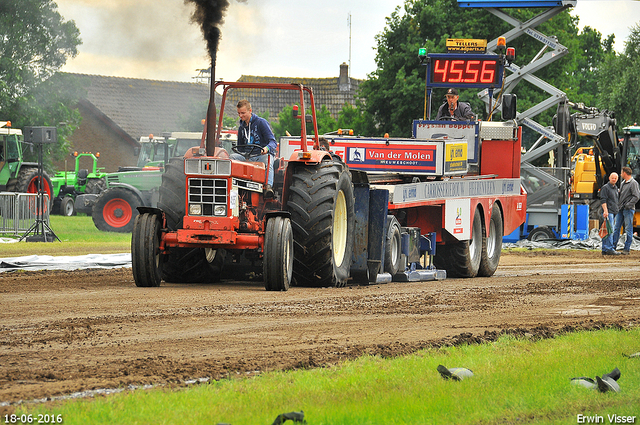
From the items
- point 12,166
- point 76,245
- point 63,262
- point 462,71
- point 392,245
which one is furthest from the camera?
point 12,166

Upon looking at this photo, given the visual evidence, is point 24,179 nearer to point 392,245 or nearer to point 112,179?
point 112,179

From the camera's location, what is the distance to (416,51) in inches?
1547

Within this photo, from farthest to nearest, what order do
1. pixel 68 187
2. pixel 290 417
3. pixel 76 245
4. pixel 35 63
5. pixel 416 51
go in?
pixel 416 51
pixel 68 187
pixel 35 63
pixel 76 245
pixel 290 417

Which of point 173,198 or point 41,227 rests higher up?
point 173,198

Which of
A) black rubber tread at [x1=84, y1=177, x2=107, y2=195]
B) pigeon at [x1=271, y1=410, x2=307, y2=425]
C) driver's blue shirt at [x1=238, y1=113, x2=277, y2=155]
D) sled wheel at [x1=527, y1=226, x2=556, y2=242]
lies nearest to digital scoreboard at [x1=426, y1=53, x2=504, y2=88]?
driver's blue shirt at [x1=238, y1=113, x2=277, y2=155]

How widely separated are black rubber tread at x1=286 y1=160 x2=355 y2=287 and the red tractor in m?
0.01

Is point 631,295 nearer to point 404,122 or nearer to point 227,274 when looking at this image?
point 227,274

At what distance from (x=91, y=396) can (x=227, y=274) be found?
7245mm

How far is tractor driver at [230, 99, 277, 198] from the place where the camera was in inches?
437

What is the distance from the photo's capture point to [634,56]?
5394 cm

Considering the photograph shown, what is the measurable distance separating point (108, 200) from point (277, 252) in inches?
653

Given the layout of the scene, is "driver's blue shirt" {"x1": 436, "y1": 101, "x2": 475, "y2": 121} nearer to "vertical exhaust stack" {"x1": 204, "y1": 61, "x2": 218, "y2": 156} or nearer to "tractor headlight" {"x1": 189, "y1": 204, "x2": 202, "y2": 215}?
"vertical exhaust stack" {"x1": 204, "y1": 61, "x2": 218, "y2": 156}

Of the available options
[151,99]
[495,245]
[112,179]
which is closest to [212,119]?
[495,245]

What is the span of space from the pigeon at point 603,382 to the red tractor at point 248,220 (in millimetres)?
4833
